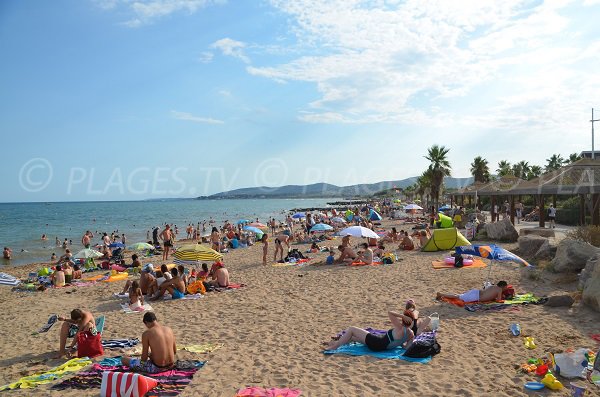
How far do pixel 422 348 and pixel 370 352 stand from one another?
2.38 ft

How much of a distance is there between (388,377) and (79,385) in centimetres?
376

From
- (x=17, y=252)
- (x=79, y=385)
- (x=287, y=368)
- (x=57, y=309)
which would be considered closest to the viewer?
(x=79, y=385)

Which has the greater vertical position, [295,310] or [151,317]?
[151,317]

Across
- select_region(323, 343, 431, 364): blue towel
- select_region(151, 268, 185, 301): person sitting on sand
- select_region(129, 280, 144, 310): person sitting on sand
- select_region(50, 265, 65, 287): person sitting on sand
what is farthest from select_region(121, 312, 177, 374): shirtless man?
select_region(50, 265, 65, 287): person sitting on sand

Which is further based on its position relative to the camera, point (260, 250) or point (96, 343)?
point (260, 250)

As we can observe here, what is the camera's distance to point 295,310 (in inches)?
345

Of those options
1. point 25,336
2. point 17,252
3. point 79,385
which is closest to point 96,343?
point 79,385

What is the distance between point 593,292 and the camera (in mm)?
7574

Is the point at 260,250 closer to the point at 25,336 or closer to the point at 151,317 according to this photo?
the point at 25,336

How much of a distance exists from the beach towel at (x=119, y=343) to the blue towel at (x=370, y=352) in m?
3.10

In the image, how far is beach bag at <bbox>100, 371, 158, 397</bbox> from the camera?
4.72 meters

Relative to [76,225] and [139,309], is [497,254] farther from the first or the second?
[76,225]

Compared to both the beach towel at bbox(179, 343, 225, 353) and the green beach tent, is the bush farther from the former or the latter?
the beach towel at bbox(179, 343, 225, 353)

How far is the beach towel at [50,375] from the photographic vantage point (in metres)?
5.27
